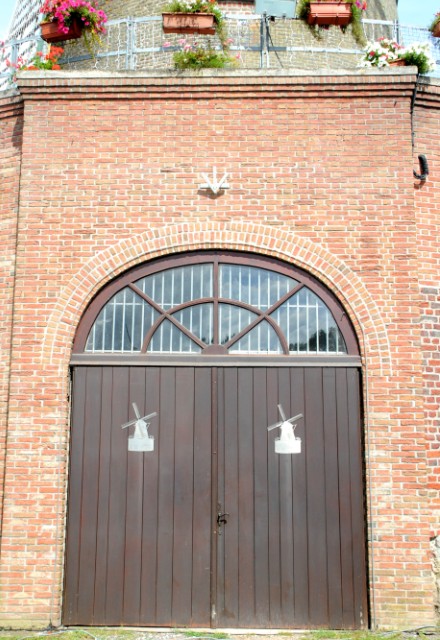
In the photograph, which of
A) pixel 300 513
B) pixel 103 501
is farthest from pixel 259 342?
pixel 103 501

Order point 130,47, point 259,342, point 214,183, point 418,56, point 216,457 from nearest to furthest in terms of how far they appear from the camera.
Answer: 1. point 216,457
2. point 259,342
3. point 214,183
4. point 418,56
5. point 130,47

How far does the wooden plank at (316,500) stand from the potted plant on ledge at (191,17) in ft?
15.3

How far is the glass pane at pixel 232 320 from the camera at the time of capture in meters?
7.92

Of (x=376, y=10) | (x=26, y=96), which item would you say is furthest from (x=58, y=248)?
(x=376, y=10)

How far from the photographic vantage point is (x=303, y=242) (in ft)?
26.0

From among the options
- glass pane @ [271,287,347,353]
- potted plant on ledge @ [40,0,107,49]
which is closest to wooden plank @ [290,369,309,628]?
glass pane @ [271,287,347,353]

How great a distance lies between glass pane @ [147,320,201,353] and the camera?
25.9 ft

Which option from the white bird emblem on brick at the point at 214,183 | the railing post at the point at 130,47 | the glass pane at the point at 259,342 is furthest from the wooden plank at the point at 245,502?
the railing post at the point at 130,47

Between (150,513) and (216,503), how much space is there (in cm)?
75

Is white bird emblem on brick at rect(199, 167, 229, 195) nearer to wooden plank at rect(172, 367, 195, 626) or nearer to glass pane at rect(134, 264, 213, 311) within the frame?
glass pane at rect(134, 264, 213, 311)

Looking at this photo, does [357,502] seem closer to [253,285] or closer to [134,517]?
[134,517]

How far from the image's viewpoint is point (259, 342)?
26.0 ft

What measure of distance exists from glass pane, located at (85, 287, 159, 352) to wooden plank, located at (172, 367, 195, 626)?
0.69 meters

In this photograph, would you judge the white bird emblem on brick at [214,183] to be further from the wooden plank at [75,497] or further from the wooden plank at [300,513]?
the wooden plank at [75,497]
